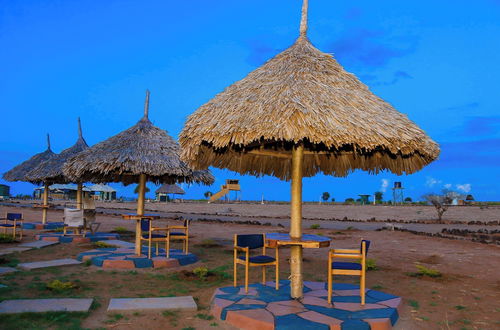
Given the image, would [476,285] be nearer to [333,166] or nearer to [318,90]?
[333,166]

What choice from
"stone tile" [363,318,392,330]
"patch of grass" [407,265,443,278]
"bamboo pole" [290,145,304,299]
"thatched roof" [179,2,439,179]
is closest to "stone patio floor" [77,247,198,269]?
"thatched roof" [179,2,439,179]

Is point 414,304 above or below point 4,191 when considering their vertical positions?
below

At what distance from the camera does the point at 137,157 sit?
375 inches

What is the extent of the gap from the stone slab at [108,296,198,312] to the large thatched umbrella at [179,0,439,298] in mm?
1572

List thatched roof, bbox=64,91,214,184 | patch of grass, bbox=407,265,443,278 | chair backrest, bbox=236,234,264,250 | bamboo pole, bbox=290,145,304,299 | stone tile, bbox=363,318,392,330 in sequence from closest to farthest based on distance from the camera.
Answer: stone tile, bbox=363,318,392,330, bamboo pole, bbox=290,145,304,299, chair backrest, bbox=236,234,264,250, patch of grass, bbox=407,265,443,278, thatched roof, bbox=64,91,214,184

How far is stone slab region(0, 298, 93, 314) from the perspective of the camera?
17.8 ft

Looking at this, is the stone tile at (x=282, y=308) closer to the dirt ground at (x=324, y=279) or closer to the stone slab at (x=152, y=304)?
the dirt ground at (x=324, y=279)

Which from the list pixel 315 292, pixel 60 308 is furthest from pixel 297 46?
pixel 60 308

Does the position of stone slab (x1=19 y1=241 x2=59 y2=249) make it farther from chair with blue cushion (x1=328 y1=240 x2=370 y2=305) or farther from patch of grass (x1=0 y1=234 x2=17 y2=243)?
chair with blue cushion (x1=328 y1=240 x2=370 y2=305)

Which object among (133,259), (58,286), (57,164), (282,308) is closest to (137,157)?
(133,259)

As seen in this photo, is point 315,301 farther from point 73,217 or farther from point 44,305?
point 73,217

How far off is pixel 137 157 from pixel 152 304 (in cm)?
440

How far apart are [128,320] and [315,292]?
280 centimetres

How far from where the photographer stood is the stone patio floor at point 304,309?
186 inches
